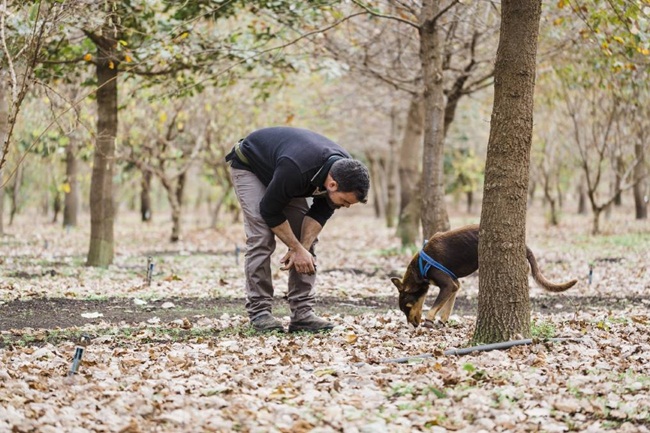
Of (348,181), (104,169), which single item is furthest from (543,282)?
(104,169)

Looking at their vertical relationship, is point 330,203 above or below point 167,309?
→ above

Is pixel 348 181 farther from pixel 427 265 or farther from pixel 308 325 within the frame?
pixel 427 265

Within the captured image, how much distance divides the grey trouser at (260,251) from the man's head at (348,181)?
0.87 metres

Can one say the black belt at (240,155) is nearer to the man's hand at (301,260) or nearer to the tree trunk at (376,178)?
the man's hand at (301,260)

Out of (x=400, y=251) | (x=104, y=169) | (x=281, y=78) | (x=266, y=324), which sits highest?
(x=281, y=78)

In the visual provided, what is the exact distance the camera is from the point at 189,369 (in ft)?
19.3

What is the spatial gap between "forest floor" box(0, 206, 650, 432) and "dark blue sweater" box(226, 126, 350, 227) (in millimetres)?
1287

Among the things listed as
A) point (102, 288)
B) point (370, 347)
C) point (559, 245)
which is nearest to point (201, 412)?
point (370, 347)

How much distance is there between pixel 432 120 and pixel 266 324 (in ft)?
19.5

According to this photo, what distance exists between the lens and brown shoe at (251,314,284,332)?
7.54m

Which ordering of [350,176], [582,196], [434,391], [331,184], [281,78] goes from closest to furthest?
1. [434,391]
2. [350,176]
3. [331,184]
4. [281,78]
5. [582,196]

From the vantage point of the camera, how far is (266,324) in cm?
755

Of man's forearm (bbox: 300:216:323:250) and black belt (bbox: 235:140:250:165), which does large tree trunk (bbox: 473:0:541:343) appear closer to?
man's forearm (bbox: 300:216:323:250)

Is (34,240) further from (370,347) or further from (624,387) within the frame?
(624,387)
